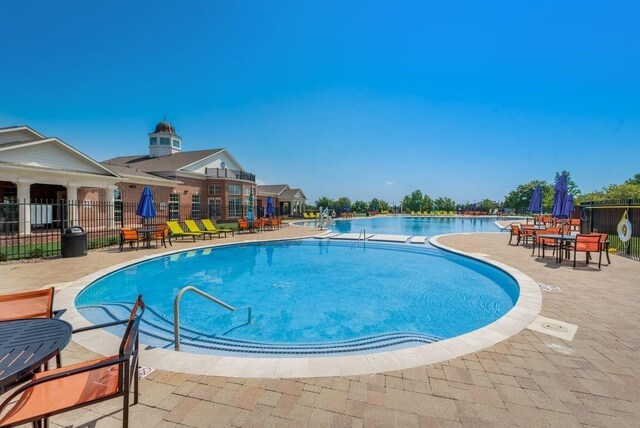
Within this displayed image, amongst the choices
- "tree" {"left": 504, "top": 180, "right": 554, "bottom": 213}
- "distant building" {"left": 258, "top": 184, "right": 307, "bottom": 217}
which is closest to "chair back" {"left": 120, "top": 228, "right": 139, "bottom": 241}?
"distant building" {"left": 258, "top": 184, "right": 307, "bottom": 217}

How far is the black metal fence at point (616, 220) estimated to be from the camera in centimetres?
1048

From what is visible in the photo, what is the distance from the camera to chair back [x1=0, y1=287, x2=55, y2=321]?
2717 millimetres

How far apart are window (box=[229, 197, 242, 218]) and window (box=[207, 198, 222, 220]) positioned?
1.12m

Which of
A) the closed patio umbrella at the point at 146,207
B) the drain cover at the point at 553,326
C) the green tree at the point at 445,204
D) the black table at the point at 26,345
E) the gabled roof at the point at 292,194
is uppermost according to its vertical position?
the gabled roof at the point at 292,194

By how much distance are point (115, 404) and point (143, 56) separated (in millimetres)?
18004

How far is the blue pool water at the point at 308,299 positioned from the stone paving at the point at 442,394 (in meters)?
1.69

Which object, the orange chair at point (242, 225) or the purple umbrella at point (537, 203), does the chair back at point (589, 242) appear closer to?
the purple umbrella at point (537, 203)

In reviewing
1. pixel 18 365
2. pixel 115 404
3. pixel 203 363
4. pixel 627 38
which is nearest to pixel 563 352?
pixel 203 363

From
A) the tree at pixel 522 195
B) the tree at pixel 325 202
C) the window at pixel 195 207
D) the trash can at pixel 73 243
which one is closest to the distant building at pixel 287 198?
the tree at pixel 325 202

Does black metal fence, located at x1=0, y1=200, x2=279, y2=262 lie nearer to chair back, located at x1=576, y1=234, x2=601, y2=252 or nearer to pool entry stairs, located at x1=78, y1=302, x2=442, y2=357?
pool entry stairs, located at x1=78, y1=302, x2=442, y2=357

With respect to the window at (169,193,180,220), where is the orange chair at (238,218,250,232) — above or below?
below

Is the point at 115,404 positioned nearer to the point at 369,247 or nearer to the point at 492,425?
the point at 492,425

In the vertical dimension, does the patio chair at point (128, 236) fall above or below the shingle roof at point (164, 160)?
below

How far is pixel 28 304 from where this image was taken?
2809 millimetres
